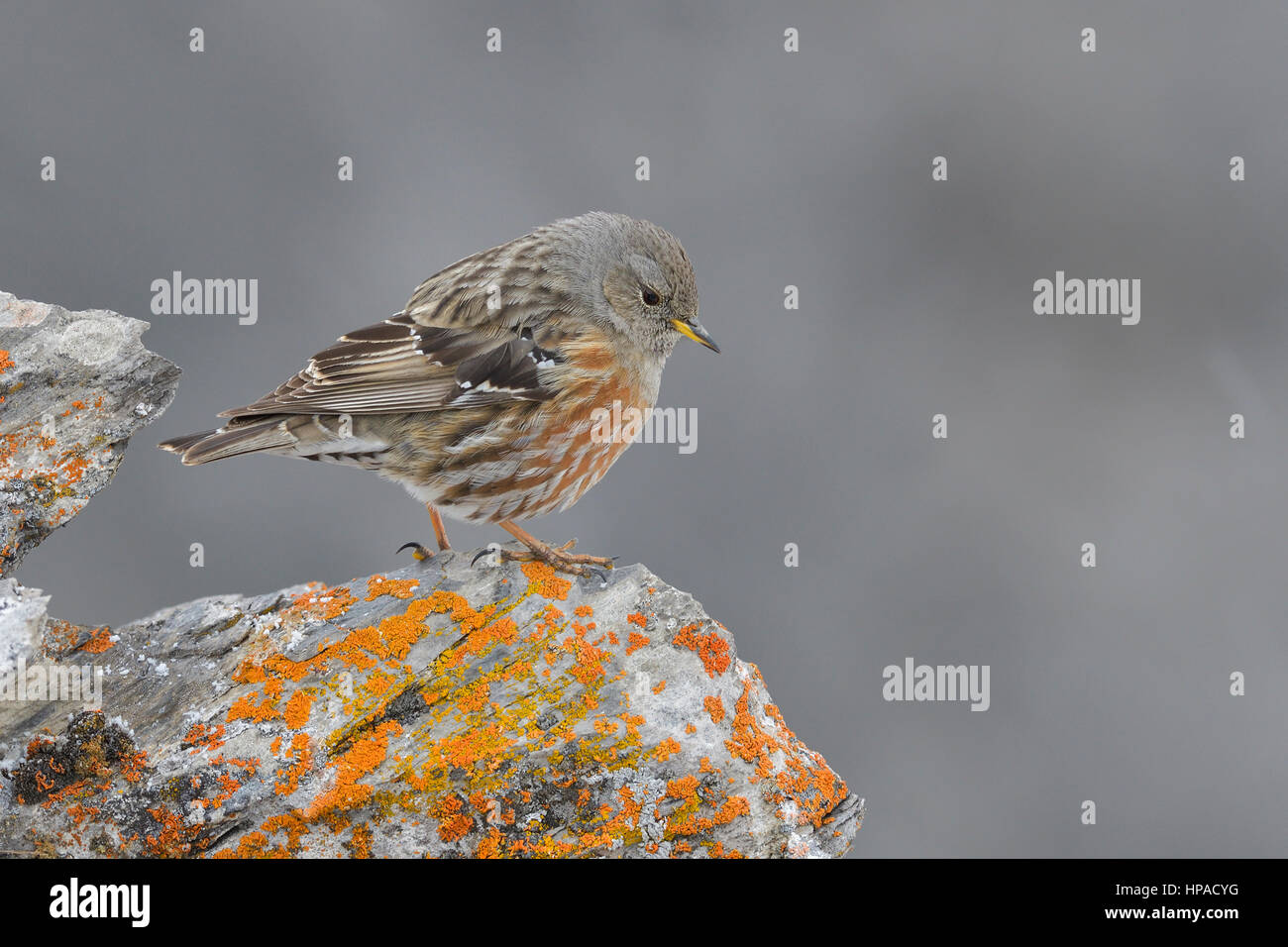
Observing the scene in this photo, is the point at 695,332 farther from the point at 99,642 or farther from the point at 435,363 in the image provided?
the point at 99,642

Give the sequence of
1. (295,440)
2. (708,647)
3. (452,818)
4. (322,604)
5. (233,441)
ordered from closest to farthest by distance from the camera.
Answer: (452,818) → (708,647) → (322,604) → (233,441) → (295,440)

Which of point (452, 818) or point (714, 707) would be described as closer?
point (452, 818)

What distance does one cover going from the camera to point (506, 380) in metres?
5.82

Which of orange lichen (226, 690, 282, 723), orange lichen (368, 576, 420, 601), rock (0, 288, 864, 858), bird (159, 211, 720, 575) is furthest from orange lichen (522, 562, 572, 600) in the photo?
orange lichen (226, 690, 282, 723)

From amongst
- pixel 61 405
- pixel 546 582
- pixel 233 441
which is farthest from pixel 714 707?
pixel 61 405

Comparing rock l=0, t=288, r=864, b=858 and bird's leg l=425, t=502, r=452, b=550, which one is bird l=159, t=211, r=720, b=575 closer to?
bird's leg l=425, t=502, r=452, b=550

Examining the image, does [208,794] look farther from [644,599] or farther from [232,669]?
[644,599]

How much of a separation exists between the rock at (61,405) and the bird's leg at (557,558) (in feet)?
6.21

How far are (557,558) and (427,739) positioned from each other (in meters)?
1.20

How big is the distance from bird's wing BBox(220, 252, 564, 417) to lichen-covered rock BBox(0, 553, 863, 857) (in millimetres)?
1055

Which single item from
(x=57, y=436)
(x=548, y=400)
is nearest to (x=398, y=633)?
(x=548, y=400)

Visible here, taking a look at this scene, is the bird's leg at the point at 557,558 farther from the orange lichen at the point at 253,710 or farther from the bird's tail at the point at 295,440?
the orange lichen at the point at 253,710

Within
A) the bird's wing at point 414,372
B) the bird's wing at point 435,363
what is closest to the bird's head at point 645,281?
the bird's wing at point 435,363

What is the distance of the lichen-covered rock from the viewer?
4418 mm
